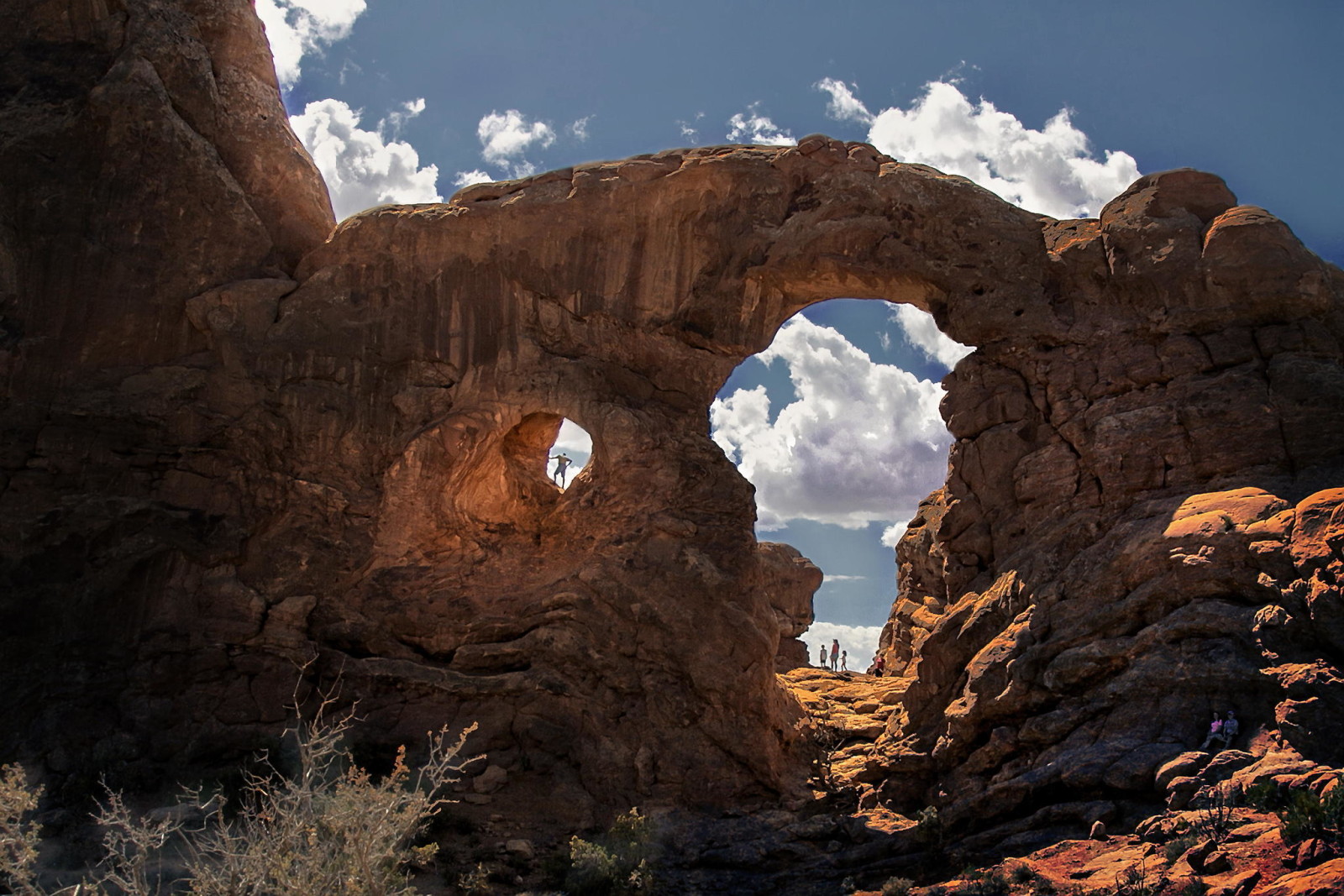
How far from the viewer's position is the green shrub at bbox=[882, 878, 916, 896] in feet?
44.6

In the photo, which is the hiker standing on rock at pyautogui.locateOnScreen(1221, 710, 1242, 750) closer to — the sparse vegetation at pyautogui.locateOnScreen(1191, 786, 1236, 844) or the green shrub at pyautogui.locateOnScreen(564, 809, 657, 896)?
the sparse vegetation at pyautogui.locateOnScreen(1191, 786, 1236, 844)

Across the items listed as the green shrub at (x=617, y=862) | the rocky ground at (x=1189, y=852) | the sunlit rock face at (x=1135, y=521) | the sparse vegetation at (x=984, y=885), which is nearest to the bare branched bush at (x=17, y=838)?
the green shrub at (x=617, y=862)

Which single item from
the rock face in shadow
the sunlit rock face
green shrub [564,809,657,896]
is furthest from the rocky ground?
green shrub [564,809,657,896]

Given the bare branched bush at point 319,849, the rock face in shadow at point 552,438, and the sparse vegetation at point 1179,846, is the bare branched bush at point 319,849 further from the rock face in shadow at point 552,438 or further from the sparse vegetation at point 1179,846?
the sparse vegetation at point 1179,846

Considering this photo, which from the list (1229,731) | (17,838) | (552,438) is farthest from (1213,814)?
(552,438)

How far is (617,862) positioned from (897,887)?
3519 mm

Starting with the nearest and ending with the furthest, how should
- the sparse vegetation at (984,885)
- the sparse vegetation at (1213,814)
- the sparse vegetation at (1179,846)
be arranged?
the sparse vegetation at (1179,846) → the sparse vegetation at (1213,814) → the sparse vegetation at (984,885)

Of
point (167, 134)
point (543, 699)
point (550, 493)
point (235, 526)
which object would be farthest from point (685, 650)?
point (167, 134)

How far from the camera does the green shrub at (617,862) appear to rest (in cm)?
1442

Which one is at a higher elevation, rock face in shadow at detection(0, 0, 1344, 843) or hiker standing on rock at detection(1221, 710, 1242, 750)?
rock face in shadow at detection(0, 0, 1344, 843)

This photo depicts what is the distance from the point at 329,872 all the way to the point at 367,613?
7.91 m

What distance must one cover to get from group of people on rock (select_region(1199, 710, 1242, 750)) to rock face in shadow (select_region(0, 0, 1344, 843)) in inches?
40.8

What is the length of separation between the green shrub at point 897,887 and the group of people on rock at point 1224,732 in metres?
3.96

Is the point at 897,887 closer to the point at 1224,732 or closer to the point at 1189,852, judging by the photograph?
the point at 1189,852
